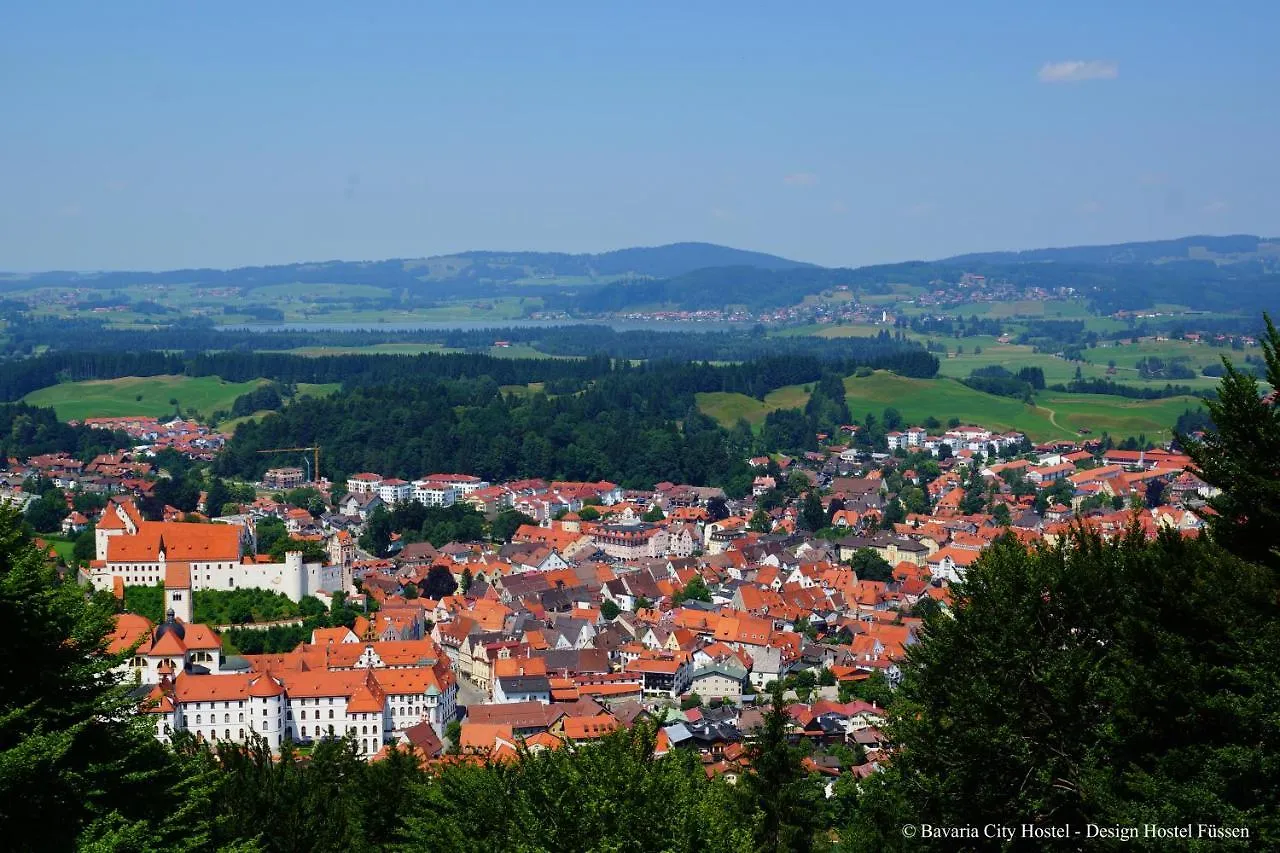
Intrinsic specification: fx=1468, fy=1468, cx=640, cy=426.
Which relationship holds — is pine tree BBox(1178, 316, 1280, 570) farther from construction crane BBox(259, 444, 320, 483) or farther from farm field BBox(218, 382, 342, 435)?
farm field BBox(218, 382, 342, 435)

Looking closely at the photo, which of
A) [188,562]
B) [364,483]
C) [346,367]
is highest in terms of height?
[188,562]

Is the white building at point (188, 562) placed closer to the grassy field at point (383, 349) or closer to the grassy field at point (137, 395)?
the grassy field at point (137, 395)

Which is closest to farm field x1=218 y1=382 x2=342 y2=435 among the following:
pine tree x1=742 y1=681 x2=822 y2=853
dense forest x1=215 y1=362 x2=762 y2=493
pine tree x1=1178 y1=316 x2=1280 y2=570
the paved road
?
dense forest x1=215 y1=362 x2=762 y2=493

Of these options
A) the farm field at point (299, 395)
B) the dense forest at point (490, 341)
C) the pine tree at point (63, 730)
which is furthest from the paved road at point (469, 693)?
the dense forest at point (490, 341)

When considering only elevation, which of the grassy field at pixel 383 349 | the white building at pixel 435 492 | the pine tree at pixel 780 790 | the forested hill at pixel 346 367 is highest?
the pine tree at pixel 780 790

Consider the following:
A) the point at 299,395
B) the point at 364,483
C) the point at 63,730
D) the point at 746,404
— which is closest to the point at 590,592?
the point at 364,483

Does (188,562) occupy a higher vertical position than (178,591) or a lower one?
higher

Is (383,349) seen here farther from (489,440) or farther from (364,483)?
(364,483)
